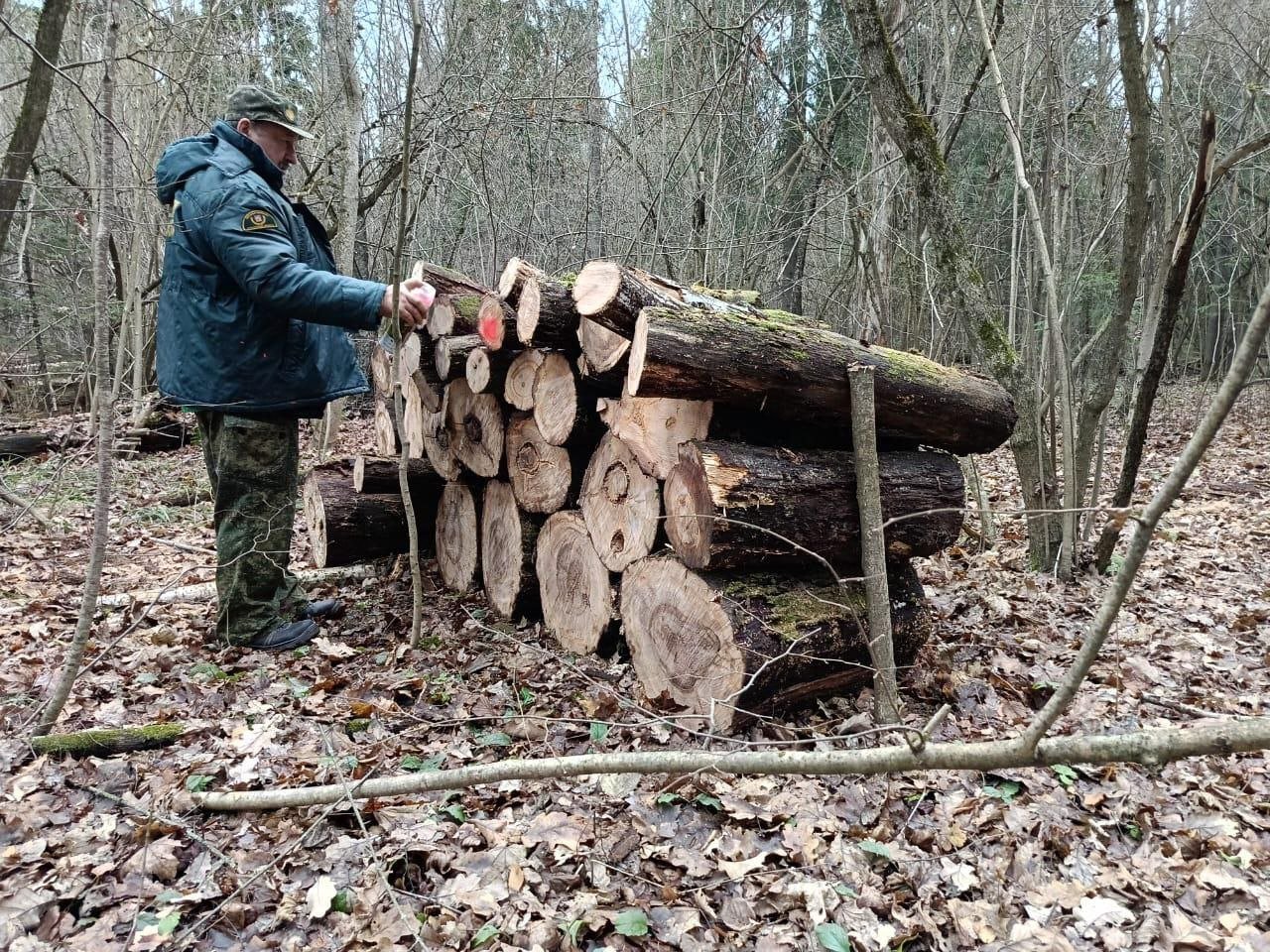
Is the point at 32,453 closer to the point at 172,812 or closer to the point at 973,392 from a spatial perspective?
the point at 172,812

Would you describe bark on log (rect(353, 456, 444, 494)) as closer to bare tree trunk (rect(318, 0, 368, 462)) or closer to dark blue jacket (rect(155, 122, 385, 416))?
dark blue jacket (rect(155, 122, 385, 416))

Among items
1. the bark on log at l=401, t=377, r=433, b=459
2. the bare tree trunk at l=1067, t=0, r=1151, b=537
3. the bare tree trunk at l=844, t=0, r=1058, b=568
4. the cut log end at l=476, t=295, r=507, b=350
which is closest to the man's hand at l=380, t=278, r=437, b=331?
the cut log end at l=476, t=295, r=507, b=350

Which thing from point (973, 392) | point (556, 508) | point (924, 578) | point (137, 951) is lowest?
point (137, 951)

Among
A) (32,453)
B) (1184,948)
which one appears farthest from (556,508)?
(32,453)

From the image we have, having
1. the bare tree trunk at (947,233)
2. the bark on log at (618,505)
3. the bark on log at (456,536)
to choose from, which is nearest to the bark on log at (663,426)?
the bark on log at (618,505)

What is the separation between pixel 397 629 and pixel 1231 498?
7237 mm

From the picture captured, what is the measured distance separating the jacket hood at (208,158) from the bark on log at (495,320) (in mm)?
1236

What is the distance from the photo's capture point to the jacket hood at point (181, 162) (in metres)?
3.20

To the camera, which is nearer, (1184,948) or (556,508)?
(1184,948)

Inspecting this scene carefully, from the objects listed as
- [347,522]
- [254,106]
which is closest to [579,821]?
[347,522]

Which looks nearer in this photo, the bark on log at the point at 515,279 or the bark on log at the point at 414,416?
the bark on log at the point at 515,279

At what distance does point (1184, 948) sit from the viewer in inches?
71.9

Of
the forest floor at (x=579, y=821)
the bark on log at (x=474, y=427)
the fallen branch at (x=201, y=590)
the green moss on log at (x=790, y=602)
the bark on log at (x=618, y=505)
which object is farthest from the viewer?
the fallen branch at (x=201, y=590)

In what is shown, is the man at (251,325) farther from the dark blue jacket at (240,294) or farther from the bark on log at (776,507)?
the bark on log at (776,507)
